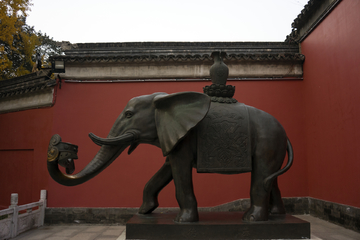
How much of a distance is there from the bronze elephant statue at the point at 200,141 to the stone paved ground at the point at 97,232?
9.20ft

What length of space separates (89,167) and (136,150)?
4.19 m

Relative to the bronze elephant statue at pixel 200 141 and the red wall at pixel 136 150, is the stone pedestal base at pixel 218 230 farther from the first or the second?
the red wall at pixel 136 150

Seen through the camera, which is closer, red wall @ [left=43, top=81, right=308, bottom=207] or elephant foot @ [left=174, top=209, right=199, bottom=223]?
elephant foot @ [left=174, top=209, right=199, bottom=223]

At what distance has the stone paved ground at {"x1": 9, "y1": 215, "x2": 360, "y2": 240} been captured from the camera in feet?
15.5

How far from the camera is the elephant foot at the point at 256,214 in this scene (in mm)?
2258

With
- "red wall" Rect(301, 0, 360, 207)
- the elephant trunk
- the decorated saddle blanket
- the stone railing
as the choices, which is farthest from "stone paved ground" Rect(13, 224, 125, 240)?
"red wall" Rect(301, 0, 360, 207)

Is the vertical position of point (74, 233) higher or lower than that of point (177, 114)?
lower

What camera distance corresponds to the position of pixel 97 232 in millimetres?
5535

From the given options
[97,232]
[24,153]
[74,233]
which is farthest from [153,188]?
[24,153]

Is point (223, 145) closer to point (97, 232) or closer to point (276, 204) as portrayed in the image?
point (276, 204)

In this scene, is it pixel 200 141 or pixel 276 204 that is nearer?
pixel 200 141

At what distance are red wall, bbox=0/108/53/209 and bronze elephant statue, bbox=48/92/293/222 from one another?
5.05 meters

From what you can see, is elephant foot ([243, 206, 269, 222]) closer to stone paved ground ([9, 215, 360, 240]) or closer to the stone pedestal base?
the stone pedestal base

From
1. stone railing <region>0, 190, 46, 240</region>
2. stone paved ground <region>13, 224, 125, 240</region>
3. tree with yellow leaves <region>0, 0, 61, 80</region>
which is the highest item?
tree with yellow leaves <region>0, 0, 61, 80</region>
